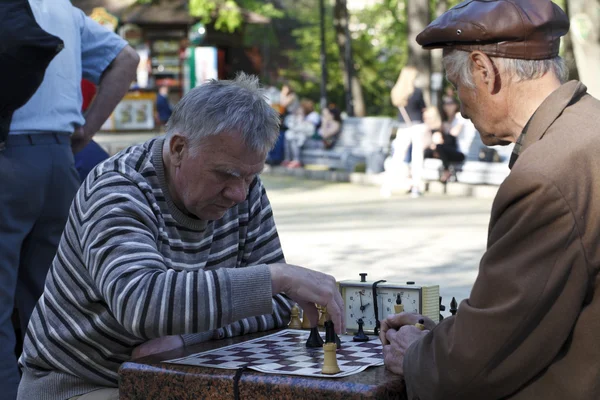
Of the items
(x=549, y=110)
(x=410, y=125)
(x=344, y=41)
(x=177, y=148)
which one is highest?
(x=344, y=41)

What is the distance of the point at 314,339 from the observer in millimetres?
2871

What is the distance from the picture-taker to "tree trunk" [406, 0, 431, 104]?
19.5 m

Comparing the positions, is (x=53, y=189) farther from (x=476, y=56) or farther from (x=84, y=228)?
(x=476, y=56)

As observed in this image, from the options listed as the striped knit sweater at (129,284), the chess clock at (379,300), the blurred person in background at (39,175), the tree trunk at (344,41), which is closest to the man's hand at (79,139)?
the blurred person in background at (39,175)

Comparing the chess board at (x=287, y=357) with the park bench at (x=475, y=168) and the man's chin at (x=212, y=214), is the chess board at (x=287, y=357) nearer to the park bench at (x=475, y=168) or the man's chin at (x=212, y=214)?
the man's chin at (x=212, y=214)

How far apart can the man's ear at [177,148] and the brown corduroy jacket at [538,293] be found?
1006 mm

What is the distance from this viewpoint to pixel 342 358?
2.71 metres

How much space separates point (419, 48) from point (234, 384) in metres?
17.5

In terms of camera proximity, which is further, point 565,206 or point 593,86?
point 593,86

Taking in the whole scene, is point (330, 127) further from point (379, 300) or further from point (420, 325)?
point (420, 325)

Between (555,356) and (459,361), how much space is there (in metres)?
0.20

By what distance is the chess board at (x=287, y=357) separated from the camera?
256 centimetres

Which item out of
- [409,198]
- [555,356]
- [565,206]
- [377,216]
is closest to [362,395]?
[555,356]

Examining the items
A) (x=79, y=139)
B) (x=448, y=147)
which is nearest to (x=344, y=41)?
(x=448, y=147)
